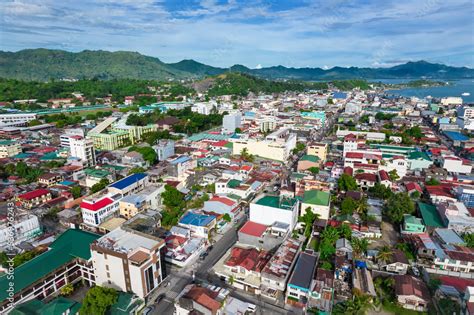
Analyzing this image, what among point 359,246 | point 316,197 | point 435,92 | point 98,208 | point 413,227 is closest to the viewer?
point 359,246

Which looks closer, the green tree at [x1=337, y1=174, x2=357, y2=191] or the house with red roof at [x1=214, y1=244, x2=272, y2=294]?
the house with red roof at [x1=214, y1=244, x2=272, y2=294]

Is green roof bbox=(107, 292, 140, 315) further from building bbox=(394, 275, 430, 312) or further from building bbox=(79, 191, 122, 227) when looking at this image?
building bbox=(394, 275, 430, 312)

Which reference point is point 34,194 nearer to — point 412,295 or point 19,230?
point 19,230

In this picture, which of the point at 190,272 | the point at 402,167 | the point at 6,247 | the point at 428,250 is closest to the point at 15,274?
the point at 6,247

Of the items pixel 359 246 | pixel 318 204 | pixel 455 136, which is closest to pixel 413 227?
pixel 359 246

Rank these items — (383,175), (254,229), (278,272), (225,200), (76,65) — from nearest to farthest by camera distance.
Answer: (278,272)
(254,229)
(225,200)
(383,175)
(76,65)

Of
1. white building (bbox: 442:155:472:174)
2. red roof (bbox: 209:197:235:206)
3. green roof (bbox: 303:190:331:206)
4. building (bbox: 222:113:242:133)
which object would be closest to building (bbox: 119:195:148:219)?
red roof (bbox: 209:197:235:206)

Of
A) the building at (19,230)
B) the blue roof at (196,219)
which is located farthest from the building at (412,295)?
the building at (19,230)
